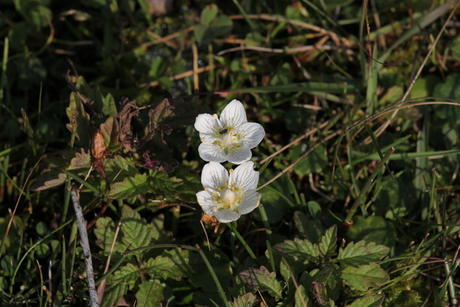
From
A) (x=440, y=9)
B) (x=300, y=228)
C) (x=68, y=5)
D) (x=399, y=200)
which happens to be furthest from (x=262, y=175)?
(x=68, y=5)

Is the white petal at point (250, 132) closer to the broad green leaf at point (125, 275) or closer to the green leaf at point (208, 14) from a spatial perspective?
the broad green leaf at point (125, 275)

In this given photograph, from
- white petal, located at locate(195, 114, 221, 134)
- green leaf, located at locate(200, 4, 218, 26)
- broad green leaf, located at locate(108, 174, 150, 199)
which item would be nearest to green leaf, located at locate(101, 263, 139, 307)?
broad green leaf, located at locate(108, 174, 150, 199)

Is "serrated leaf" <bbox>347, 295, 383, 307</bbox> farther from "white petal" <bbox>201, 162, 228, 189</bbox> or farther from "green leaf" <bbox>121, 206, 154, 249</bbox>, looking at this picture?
"green leaf" <bbox>121, 206, 154, 249</bbox>

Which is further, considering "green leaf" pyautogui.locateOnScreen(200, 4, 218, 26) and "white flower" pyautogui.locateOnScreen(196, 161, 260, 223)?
"green leaf" pyautogui.locateOnScreen(200, 4, 218, 26)

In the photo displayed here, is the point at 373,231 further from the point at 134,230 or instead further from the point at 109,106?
the point at 109,106

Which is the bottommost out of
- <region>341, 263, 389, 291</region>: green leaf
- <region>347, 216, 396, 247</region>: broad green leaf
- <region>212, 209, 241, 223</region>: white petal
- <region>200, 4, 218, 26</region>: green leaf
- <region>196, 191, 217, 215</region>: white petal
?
<region>341, 263, 389, 291</region>: green leaf
